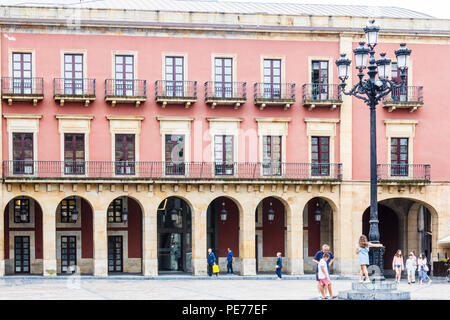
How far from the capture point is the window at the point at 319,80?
40.6 metres

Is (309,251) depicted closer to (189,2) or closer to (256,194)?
(256,194)

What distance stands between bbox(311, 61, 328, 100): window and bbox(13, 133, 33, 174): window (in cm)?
1242

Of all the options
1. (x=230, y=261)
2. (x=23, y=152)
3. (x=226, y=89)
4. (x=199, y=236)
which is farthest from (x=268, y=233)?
(x=23, y=152)

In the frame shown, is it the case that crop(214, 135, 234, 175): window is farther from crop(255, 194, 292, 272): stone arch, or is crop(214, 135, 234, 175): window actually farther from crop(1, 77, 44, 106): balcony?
crop(1, 77, 44, 106): balcony

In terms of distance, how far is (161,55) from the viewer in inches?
1559

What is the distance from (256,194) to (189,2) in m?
10.0

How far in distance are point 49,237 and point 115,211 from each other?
157 inches

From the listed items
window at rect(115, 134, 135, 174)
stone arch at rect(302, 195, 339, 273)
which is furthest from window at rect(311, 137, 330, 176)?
window at rect(115, 134, 135, 174)

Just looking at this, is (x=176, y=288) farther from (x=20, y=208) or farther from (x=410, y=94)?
(x=410, y=94)

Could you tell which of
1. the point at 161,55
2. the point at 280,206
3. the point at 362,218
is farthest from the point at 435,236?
the point at 161,55

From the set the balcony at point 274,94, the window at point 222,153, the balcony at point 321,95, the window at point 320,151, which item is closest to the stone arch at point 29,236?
the window at point 222,153

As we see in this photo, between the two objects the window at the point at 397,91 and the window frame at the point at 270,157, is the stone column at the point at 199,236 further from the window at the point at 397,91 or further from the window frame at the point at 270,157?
the window at the point at 397,91

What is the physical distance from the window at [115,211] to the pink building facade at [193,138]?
53 mm

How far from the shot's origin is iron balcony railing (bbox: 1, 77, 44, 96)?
38125 mm
